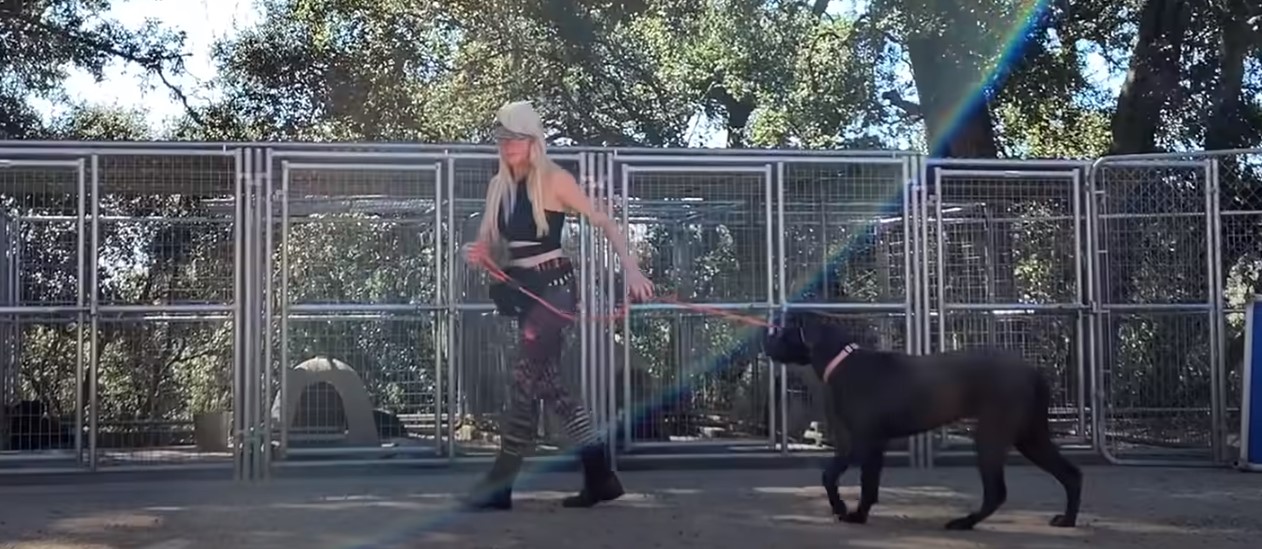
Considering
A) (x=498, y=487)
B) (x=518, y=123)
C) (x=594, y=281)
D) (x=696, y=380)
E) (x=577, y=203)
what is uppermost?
(x=518, y=123)

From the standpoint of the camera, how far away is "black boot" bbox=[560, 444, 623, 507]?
8188 millimetres

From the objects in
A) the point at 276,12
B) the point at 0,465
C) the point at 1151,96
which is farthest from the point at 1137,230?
the point at 276,12

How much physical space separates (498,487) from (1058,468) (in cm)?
300

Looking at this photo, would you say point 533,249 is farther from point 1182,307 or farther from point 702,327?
point 1182,307

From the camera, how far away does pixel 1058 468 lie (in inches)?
310

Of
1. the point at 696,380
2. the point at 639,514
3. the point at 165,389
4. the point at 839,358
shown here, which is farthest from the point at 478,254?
the point at 165,389

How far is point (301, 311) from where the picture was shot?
10.7 m

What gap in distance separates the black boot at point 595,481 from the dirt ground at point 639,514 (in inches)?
4.9

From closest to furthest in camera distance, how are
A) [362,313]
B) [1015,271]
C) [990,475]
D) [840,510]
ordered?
[990,475] → [840,510] → [362,313] → [1015,271]

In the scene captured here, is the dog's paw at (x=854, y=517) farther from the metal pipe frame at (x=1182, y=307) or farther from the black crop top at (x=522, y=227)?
the metal pipe frame at (x=1182, y=307)

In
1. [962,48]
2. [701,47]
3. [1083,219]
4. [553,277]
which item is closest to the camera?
[553,277]

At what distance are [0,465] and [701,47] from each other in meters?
14.1

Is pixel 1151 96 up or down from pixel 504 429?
up

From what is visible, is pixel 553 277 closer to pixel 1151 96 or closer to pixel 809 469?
pixel 809 469
